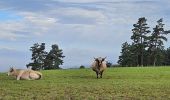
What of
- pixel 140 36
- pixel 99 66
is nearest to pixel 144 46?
pixel 140 36

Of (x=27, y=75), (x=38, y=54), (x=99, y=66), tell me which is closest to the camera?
(x=27, y=75)

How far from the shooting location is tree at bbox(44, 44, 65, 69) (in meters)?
115

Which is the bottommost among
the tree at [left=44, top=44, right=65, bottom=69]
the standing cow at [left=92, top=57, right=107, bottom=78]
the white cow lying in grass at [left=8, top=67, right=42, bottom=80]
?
the white cow lying in grass at [left=8, top=67, right=42, bottom=80]

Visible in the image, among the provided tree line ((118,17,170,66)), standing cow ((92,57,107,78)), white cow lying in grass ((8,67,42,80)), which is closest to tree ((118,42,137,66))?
tree line ((118,17,170,66))

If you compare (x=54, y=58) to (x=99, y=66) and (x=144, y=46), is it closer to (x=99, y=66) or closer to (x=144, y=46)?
(x=144, y=46)

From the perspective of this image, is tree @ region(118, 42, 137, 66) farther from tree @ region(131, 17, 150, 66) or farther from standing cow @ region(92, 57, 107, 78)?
standing cow @ region(92, 57, 107, 78)

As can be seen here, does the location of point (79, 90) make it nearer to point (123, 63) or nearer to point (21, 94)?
point (21, 94)

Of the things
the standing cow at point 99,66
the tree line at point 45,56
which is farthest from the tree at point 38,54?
the standing cow at point 99,66

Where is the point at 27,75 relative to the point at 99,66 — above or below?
below

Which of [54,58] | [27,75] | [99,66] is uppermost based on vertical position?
[54,58]

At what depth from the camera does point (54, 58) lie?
11656cm

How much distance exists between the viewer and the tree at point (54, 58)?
115m

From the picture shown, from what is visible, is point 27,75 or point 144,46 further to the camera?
point 144,46

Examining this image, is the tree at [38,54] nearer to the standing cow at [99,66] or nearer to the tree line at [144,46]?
the tree line at [144,46]
